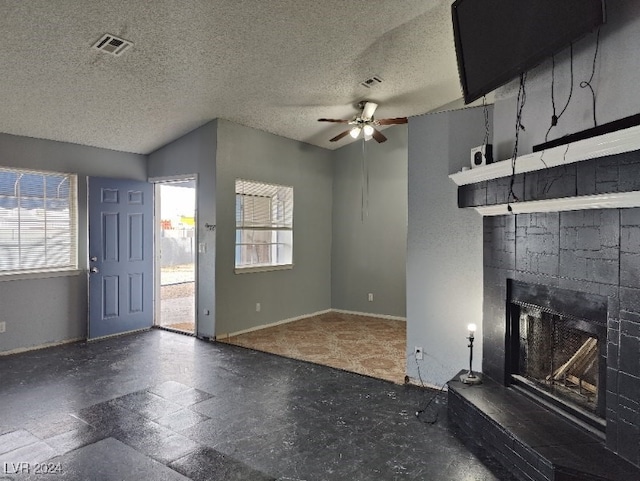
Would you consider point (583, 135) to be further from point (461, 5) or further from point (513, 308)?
point (513, 308)

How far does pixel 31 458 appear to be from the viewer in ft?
8.65

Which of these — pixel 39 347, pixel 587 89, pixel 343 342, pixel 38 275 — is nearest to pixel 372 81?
pixel 587 89

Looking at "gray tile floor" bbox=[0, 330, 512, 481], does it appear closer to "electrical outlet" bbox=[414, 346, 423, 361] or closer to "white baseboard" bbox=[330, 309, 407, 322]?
"electrical outlet" bbox=[414, 346, 423, 361]

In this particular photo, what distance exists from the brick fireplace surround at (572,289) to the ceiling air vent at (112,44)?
3.02 meters

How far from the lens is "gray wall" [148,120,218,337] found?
543cm

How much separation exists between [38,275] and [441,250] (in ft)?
14.4

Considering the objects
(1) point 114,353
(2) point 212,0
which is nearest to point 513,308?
(2) point 212,0

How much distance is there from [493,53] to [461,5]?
0.39 meters

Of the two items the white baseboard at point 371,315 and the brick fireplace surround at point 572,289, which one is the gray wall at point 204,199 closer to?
the white baseboard at point 371,315

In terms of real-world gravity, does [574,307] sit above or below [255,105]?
below

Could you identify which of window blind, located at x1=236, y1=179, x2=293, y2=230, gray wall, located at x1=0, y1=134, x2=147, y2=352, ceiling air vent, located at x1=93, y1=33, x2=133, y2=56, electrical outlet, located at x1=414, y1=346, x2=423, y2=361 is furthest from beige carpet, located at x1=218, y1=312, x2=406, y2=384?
ceiling air vent, located at x1=93, y1=33, x2=133, y2=56
